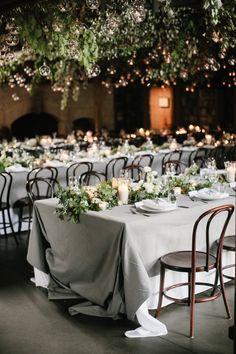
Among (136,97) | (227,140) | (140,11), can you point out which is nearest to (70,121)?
(136,97)

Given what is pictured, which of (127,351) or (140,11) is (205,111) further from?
(127,351)

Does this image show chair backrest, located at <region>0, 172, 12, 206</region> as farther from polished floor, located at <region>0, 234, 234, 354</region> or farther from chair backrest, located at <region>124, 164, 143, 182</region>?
polished floor, located at <region>0, 234, 234, 354</region>

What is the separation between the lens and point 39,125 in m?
17.8

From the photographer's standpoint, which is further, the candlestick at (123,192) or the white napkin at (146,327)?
the candlestick at (123,192)

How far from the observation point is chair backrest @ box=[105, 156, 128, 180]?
8.81 meters

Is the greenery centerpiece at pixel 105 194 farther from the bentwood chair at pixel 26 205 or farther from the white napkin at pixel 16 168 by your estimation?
the white napkin at pixel 16 168

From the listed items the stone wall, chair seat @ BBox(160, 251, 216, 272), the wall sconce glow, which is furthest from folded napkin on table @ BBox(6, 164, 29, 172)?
the wall sconce glow

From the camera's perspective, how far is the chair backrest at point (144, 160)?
30.3ft

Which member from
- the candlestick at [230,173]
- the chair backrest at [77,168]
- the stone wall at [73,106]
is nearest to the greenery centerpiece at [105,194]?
the candlestick at [230,173]

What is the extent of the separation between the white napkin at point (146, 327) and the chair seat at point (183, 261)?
373 mm

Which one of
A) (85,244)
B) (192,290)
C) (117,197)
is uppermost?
(117,197)

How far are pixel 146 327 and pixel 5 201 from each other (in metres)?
3.69

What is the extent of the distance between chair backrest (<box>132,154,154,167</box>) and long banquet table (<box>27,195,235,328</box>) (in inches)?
170

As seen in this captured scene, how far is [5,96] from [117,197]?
12.2 meters
